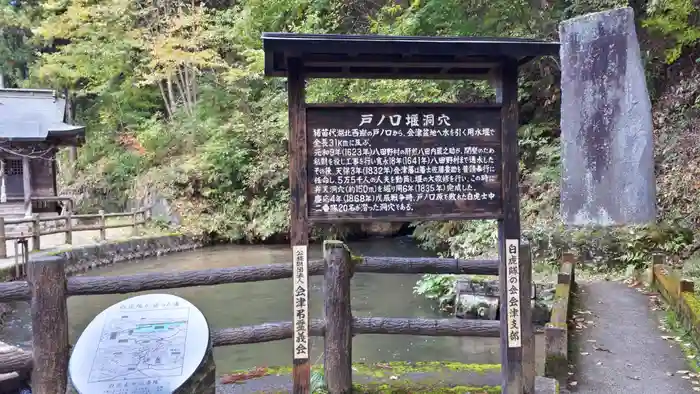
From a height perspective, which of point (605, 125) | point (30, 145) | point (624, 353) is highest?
point (30, 145)

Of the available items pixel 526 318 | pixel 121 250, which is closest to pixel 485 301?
pixel 526 318

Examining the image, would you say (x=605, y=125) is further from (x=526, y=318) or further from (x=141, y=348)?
(x=141, y=348)

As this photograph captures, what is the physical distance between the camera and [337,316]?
13.2 feet

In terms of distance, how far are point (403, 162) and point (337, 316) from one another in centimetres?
124

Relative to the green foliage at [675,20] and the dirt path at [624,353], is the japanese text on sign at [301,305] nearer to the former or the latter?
the dirt path at [624,353]

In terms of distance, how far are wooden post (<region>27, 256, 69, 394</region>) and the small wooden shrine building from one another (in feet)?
46.0

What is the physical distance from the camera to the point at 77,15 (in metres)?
20.7

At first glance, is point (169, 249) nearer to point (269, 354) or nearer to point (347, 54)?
point (269, 354)

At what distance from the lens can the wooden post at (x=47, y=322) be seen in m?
3.64

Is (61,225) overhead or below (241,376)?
overhead

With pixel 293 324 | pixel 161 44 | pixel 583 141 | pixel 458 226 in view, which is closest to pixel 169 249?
pixel 161 44

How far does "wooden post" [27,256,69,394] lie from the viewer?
11.9 ft

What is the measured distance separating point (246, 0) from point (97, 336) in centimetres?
1972

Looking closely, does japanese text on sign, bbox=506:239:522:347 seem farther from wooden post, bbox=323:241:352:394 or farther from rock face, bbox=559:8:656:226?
rock face, bbox=559:8:656:226
